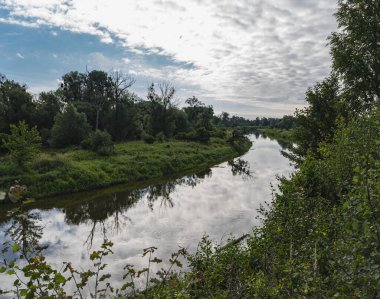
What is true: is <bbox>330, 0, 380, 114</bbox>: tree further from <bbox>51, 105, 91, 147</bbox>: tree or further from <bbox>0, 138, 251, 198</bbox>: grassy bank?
<bbox>51, 105, 91, 147</bbox>: tree

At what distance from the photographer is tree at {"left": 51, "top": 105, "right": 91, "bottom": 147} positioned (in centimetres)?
4112

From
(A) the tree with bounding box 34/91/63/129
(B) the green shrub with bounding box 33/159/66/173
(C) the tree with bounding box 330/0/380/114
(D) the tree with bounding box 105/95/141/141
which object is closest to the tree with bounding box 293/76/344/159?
(C) the tree with bounding box 330/0/380/114

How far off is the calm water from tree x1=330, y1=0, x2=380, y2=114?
34.6 ft

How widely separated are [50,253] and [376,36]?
74.4 ft

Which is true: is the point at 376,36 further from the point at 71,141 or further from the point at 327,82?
the point at 71,141

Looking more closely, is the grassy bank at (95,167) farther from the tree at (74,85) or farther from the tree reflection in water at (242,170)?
the tree at (74,85)

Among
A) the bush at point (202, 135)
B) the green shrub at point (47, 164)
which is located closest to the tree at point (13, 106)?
the green shrub at point (47, 164)

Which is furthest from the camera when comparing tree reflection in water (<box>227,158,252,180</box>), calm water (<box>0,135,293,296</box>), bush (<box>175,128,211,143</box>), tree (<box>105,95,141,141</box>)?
bush (<box>175,128,211,143</box>)

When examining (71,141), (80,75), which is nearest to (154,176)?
(71,141)

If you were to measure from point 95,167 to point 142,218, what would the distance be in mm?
12989

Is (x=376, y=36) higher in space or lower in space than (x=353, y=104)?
higher

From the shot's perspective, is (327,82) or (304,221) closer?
(304,221)

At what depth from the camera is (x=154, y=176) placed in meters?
34.4

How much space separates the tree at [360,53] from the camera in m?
17.8
